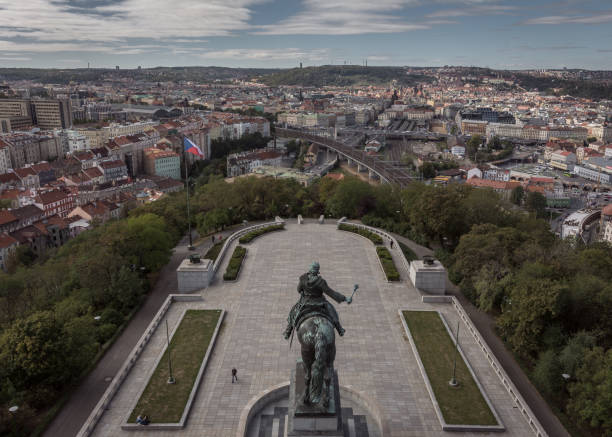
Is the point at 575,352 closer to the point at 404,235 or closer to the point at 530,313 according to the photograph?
the point at 530,313

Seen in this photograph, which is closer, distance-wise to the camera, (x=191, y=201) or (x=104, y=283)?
(x=104, y=283)

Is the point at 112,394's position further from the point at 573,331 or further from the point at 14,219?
the point at 14,219

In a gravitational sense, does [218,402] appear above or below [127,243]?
below

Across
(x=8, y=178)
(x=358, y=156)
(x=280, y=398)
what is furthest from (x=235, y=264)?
(x=358, y=156)

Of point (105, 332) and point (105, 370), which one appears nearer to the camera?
point (105, 370)

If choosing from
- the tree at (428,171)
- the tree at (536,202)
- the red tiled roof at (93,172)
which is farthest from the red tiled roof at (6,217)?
the tree at (428,171)

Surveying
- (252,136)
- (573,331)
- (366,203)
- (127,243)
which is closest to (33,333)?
(127,243)

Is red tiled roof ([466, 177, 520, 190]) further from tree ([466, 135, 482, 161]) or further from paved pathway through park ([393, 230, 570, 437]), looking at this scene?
paved pathway through park ([393, 230, 570, 437])

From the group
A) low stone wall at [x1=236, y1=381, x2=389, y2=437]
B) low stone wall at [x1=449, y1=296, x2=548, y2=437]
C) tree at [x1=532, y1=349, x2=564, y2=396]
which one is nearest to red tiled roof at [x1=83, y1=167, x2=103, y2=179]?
low stone wall at [x1=449, y1=296, x2=548, y2=437]
